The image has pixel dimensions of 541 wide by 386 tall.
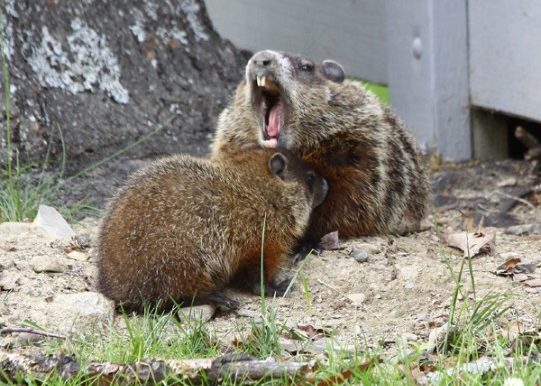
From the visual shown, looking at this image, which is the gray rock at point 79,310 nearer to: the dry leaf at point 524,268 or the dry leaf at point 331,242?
the dry leaf at point 331,242

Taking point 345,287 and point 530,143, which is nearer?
point 345,287

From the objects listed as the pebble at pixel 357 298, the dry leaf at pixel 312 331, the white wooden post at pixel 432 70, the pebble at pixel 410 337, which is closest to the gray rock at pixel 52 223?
the pebble at pixel 357 298

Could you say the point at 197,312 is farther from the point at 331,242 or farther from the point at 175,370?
the point at 331,242

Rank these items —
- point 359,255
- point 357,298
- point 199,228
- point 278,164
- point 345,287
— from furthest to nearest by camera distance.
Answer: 1. point 359,255
2. point 278,164
3. point 345,287
4. point 357,298
5. point 199,228

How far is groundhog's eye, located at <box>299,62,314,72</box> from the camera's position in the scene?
5.56 metres

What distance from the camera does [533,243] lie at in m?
5.38

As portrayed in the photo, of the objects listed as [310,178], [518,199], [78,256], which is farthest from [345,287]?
[518,199]

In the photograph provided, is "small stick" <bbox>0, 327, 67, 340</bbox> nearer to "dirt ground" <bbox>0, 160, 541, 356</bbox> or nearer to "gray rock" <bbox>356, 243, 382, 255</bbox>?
"dirt ground" <bbox>0, 160, 541, 356</bbox>

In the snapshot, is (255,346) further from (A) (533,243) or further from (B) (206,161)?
(A) (533,243)

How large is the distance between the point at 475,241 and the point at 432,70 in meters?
2.15

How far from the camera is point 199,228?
4465 millimetres

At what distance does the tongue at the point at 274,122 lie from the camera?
5453 millimetres

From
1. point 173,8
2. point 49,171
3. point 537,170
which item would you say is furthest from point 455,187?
point 49,171

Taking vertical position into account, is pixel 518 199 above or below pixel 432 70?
below
